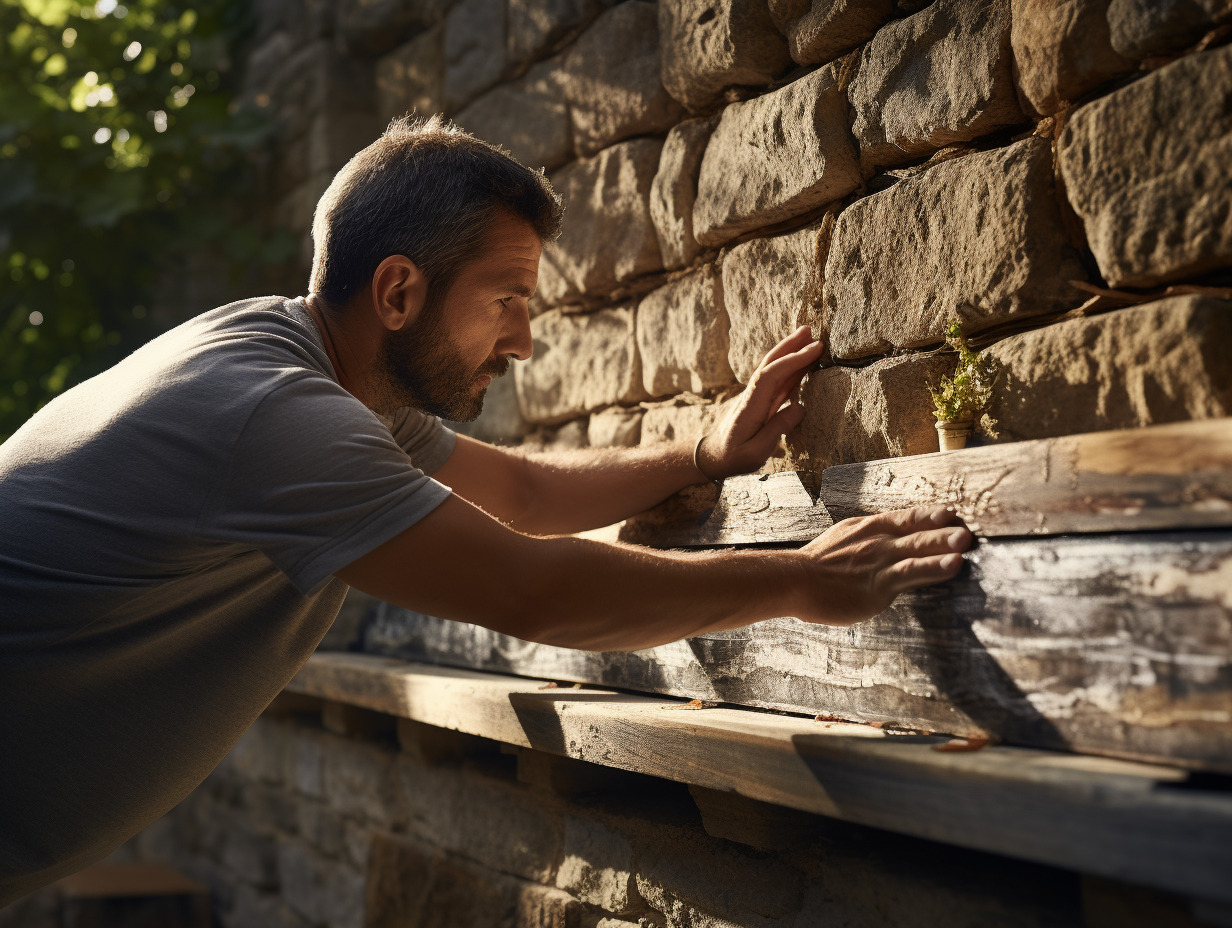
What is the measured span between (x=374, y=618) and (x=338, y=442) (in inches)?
75.6

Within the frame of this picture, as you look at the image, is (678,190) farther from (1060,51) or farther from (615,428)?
(1060,51)

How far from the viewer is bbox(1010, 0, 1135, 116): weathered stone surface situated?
141cm

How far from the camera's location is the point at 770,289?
6.82 ft

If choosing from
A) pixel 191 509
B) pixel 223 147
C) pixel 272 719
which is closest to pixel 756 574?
pixel 191 509

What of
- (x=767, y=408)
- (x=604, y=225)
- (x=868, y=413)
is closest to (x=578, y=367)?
(x=604, y=225)

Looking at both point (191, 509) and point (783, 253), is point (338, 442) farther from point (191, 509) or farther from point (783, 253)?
point (783, 253)

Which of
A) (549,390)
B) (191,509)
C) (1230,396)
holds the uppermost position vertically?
(549,390)

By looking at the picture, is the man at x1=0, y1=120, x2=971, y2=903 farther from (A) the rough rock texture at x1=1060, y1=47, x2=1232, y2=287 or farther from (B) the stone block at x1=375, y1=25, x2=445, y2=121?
(B) the stone block at x1=375, y1=25, x2=445, y2=121

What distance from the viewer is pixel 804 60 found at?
200 cm

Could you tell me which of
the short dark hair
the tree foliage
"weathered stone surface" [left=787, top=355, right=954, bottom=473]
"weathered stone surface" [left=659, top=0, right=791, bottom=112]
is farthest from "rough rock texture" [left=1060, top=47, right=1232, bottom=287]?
the tree foliage

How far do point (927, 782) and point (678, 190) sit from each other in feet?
4.84

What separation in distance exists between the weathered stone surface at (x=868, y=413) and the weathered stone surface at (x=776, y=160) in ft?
1.17

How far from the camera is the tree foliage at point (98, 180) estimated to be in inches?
170

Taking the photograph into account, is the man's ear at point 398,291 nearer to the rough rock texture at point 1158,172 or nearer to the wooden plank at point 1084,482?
the wooden plank at point 1084,482
